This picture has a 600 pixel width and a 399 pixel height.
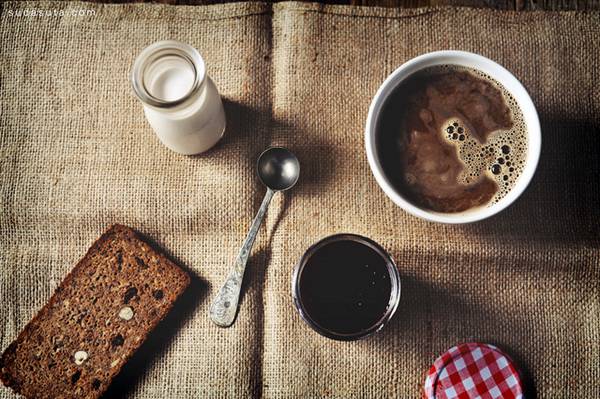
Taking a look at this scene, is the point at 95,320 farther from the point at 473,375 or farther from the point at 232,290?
the point at 473,375

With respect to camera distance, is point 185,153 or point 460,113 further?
point 185,153

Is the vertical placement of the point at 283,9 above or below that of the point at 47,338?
above

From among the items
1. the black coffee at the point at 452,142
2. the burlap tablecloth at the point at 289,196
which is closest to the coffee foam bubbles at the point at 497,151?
the black coffee at the point at 452,142

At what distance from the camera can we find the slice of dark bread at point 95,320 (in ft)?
3.76

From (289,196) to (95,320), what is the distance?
487 millimetres

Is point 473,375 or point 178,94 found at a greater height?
point 178,94

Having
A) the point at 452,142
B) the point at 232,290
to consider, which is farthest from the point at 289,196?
the point at 452,142

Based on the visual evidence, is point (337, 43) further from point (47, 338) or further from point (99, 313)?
point (47, 338)

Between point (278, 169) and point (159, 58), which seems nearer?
point (159, 58)

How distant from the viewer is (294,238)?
46.0 inches

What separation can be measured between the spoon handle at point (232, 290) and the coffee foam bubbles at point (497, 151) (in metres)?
0.43

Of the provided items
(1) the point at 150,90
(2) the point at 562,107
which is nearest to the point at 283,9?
(1) the point at 150,90

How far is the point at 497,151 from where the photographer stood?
3.38 ft

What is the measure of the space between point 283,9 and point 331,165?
1.20ft
